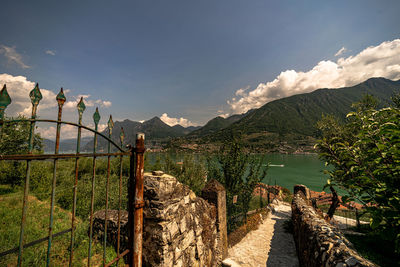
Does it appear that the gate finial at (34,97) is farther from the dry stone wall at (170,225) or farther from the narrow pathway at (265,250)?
the narrow pathway at (265,250)

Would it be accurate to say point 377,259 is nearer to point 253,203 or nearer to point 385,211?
point 385,211

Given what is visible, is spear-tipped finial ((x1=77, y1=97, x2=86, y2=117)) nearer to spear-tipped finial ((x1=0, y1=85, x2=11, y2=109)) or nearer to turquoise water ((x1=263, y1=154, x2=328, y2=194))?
spear-tipped finial ((x1=0, y1=85, x2=11, y2=109))

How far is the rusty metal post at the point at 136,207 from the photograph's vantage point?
2510mm

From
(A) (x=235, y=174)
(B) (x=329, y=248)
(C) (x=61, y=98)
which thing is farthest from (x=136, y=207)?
(A) (x=235, y=174)

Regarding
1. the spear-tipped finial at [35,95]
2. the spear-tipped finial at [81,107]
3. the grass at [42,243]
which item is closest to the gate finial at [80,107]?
the spear-tipped finial at [81,107]

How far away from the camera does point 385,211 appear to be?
1.90 meters

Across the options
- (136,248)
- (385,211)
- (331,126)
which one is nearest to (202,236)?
(136,248)

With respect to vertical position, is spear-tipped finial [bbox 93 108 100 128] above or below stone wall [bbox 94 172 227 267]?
above

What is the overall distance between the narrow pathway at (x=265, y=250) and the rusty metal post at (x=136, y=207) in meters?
4.48

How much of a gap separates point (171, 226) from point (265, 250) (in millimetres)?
6940

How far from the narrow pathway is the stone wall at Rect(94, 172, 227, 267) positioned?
2644 mm

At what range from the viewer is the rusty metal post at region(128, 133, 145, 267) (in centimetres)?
251

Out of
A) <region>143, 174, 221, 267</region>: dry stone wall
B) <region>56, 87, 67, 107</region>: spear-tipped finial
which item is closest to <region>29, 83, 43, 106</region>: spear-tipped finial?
<region>56, 87, 67, 107</region>: spear-tipped finial

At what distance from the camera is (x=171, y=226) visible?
2.92 m
